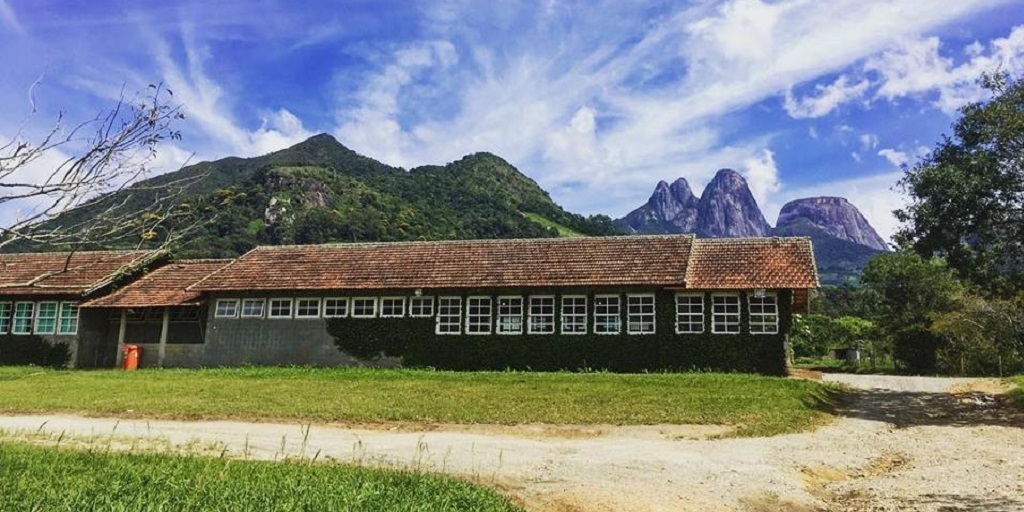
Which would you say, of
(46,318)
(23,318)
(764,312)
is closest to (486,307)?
(764,312)

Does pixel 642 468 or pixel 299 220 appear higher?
pixel 299 220

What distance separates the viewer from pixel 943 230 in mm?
19125

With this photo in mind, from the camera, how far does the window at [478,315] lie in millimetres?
25459

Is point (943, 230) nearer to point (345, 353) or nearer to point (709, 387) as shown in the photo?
point (709, 387)

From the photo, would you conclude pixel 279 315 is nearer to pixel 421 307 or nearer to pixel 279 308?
pixel 279 308

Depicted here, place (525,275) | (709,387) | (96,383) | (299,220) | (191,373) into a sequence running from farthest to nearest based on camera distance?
(299,220)
(525,275)
(191,373)
(96,383)
(709,387)

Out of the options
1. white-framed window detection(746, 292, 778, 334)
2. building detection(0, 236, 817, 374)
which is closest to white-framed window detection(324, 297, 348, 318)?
building detection(0, 236, 817, 374)

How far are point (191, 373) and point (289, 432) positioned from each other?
12939mm

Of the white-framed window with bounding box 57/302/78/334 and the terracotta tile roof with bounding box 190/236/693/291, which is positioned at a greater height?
the terracotta tile roof with bounding box 190/236/693/291

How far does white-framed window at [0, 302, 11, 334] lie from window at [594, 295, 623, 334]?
2327cm

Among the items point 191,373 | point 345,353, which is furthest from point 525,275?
point 191,373

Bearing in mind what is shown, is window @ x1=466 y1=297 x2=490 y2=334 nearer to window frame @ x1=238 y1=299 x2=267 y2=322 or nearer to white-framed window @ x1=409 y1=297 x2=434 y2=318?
white-framed window @ x1=409 y1=297 x2=434 y2=318

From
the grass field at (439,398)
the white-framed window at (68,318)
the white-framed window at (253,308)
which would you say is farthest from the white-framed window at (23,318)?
the white-framed window at (253,308)

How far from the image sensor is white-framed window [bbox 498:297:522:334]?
2520 centimetres
